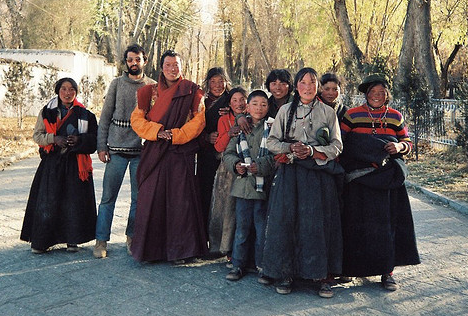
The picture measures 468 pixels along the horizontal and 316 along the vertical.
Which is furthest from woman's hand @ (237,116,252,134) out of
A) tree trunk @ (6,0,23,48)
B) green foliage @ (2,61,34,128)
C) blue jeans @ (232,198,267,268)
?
tree trunk @ (6,0,23,48)

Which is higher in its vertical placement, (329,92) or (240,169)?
(329,92)

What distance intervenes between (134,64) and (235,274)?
2354 millimetres

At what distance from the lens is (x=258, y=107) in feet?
17.9

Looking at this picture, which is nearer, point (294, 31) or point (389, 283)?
point (389, 283)

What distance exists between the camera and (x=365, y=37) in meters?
27.8

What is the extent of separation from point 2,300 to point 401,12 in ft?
83.2

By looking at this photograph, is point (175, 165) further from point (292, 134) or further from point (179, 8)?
point (179, 8)

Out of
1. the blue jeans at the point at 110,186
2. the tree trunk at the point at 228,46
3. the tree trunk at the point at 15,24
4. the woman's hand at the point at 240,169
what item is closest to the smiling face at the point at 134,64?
the blue jeans at the point at 110,186

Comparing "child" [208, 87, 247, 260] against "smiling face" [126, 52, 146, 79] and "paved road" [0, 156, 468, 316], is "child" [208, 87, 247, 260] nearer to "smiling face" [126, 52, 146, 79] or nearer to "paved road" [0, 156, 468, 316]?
"paved road" [0, 156, 468, 316]

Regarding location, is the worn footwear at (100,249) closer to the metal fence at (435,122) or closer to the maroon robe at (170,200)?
the maroon robe at (170,200)

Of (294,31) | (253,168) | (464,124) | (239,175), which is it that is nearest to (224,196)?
(239,175)

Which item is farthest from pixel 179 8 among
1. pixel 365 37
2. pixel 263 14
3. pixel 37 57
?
pixel 365 37

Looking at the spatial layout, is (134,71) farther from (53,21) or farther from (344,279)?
(53,21)

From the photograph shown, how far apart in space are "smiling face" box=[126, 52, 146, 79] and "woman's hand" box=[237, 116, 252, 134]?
51.1 inches
